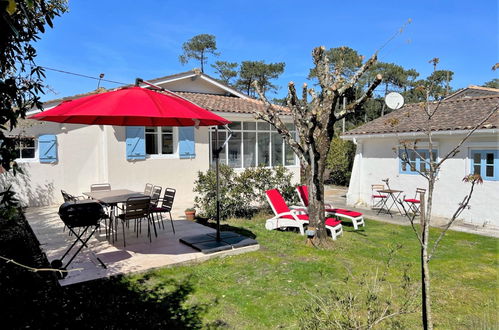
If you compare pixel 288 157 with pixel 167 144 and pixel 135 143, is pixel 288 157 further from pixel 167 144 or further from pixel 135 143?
pixel 135 143

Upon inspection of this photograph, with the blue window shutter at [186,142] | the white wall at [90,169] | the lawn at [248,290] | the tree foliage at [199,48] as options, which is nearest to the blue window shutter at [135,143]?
the white wall at [90,169]

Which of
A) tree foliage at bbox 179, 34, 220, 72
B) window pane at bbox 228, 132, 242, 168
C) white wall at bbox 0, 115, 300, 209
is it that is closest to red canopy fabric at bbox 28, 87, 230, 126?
white wall at bbox 0, 115, 300, 209

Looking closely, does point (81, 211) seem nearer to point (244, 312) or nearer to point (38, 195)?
point (244, 312)

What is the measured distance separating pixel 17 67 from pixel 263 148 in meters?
12.7

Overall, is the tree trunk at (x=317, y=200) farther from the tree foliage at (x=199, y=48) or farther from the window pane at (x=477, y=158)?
the tree foliage at (x=199, y=48)

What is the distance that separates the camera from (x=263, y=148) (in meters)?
16.1

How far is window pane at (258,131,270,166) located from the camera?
15977mm

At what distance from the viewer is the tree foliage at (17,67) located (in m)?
2.44

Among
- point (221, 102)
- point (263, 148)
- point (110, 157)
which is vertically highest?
point (221, 102)

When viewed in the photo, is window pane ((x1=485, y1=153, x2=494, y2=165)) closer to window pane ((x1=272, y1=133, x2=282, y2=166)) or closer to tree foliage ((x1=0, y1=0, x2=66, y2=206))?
window pane ((x1=272, y1=133, x2=282, y2=166))

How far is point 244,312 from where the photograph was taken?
15.8 feet

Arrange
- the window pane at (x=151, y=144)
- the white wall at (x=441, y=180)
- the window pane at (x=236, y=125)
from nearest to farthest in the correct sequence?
the white wall at (x=441, y=180), the window pane at (x=151, y=144), the window pane at (x=236, y=125)

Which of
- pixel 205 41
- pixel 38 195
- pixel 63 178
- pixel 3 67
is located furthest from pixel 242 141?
pixel 205 41

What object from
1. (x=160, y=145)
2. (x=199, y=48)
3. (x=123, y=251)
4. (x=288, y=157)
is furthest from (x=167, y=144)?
(x=199, y=48)
